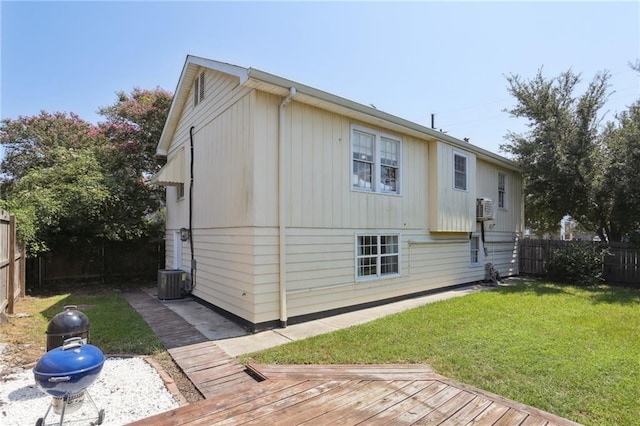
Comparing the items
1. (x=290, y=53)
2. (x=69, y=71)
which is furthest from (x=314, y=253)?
(x=69, y=71)

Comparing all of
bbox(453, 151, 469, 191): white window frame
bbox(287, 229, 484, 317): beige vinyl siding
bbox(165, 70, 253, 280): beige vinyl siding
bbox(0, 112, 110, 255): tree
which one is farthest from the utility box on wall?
bbox(453, 151, 469, 191): white window frame

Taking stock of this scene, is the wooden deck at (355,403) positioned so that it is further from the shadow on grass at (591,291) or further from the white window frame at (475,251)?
the white window frame at (475,251)

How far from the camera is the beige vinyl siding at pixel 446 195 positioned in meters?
9.45

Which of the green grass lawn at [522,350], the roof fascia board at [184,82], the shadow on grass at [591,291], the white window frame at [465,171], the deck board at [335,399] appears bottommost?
the shadow on grass at [591,291]

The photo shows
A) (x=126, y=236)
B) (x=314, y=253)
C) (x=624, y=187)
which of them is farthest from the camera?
(x=126, y=236)

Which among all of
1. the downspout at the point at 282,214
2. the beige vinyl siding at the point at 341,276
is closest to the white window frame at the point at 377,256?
the beige vinyl siding at the point at 341,276

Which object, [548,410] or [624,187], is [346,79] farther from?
[548,410]

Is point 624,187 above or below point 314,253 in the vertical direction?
above

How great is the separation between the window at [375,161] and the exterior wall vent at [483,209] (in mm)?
3949

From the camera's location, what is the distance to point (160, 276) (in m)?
8.91

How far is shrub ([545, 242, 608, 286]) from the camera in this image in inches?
441

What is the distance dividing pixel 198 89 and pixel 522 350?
900 cm

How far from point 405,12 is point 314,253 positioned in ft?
21.0

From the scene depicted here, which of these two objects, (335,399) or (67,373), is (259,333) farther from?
(67,373)
